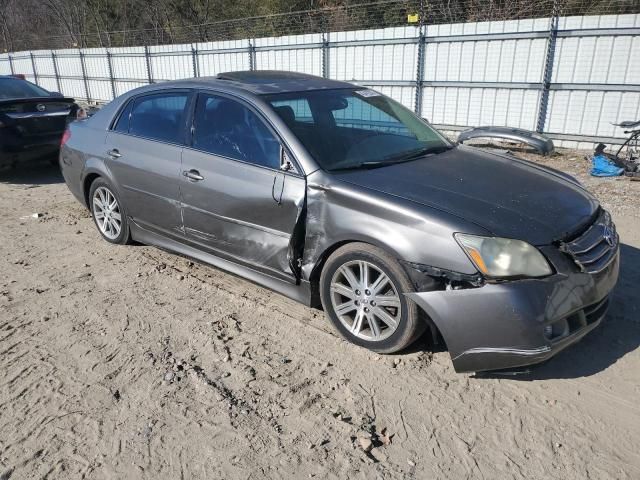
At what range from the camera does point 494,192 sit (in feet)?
10.6

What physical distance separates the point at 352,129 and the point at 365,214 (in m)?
0.98

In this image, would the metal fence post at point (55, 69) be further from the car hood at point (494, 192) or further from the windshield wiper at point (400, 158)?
the car hood at point (494, 192)

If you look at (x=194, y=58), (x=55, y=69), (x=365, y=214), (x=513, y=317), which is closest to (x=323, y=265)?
(x=365, y=214)

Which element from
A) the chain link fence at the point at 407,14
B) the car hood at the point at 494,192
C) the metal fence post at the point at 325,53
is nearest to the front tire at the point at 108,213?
the car hood at the point at 494,192

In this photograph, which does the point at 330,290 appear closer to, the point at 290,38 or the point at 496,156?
the point at 496,156

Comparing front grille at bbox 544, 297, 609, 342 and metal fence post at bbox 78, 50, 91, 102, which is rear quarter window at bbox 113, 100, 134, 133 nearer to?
front grille at bbox 544, 297, 609, 342

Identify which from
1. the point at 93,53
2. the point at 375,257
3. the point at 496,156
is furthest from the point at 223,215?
the point at 93,53

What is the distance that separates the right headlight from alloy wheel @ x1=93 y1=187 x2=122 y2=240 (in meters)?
3.56

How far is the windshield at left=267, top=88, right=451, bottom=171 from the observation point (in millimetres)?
3553

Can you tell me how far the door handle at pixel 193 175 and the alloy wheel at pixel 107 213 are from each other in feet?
4.27

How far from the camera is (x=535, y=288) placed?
270 centimetres

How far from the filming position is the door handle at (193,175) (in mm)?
3979

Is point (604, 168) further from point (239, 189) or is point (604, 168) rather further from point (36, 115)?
point (36, 115)

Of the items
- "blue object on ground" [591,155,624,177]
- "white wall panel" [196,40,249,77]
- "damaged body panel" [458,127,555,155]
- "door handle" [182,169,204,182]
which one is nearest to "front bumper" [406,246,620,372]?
"door handle" [182,169,204,182]
